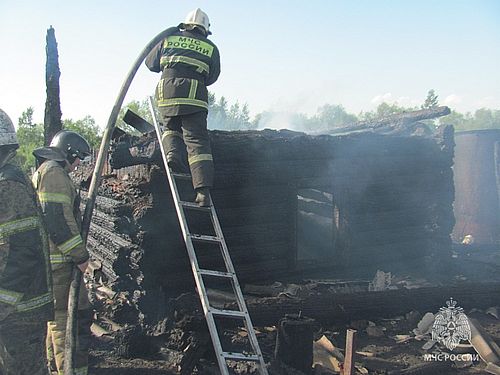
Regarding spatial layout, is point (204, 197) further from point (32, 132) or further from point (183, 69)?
point (32, 132)

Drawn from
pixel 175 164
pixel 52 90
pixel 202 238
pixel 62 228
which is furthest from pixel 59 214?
pixel 52 90

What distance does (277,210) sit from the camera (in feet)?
24.0

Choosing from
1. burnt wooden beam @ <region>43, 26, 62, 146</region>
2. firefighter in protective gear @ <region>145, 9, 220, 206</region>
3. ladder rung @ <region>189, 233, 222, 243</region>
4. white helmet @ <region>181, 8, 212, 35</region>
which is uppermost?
burnt wooden beam @ <region>43, 26, 62, 146</region>

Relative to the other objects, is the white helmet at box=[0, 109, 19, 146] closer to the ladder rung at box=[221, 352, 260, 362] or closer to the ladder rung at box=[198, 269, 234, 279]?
the ladder rung at box=[198, 269, 234, 279]

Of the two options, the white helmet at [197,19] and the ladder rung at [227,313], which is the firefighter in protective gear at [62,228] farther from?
the white helmet at [197,19]

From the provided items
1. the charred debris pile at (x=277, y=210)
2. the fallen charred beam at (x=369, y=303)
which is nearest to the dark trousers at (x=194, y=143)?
the charred debris pile at (x=277, y=210)

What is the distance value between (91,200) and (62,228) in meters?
0.49

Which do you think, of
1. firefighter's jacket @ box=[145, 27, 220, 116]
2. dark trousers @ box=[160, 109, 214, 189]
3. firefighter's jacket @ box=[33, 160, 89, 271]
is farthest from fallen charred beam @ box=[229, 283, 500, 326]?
firefighter's jacket @ box=[145, 27, 220, 116]

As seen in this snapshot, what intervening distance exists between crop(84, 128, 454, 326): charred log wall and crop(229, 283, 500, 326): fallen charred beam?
128 centimetres

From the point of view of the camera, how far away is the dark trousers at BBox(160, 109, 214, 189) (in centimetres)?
482

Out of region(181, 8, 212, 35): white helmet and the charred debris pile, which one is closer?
region(181, 8, 212, 35): white helmet

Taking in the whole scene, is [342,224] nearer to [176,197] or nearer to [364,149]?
[364,149]

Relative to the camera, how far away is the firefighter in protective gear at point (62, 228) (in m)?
3.92

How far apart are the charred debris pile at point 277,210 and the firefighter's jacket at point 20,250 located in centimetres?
273
